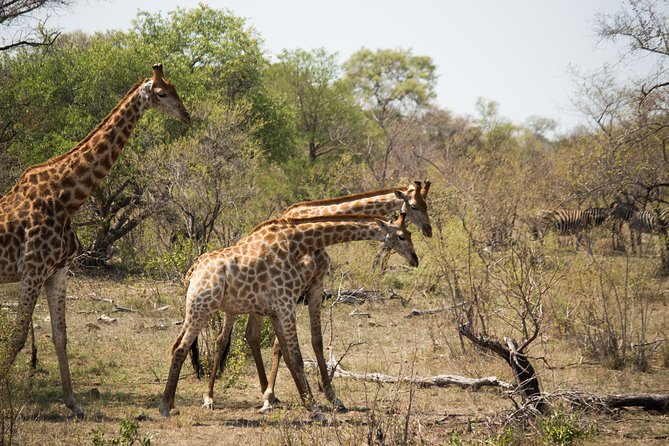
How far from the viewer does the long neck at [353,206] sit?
9.62 meters

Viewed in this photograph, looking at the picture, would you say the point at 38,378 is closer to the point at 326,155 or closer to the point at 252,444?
the point at 252,444

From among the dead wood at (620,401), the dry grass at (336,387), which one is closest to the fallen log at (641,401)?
the dead wood at (620,401)

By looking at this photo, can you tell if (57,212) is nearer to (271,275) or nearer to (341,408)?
(271,275)

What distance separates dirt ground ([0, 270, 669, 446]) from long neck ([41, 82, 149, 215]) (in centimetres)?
234

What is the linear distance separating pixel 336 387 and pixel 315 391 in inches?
14.1

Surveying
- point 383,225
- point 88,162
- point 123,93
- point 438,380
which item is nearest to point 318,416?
point 383,225

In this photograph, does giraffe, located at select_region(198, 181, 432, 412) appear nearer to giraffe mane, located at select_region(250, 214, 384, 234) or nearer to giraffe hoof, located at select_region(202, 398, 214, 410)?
giraffe hoof, located at select_region(202, 398, 214, 410)

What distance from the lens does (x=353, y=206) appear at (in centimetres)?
968

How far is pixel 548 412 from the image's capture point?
7645mm

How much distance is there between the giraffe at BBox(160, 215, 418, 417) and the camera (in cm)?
805

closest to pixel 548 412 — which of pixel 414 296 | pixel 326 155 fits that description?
pixel 414 296

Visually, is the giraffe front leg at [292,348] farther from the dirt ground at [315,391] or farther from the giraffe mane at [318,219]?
the giraffe mane at [318,219]

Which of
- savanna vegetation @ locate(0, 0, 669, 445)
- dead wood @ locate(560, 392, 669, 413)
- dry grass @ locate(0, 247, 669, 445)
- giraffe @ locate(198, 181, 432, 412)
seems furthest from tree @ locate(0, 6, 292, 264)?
dead wood @ locate(560, 392, 669, 413)

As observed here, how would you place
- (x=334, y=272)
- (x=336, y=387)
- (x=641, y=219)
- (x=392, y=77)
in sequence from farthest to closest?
(x=392, y=77)
(x=641, y=219)
(x=334, y=272)
(x=336, y=387)
